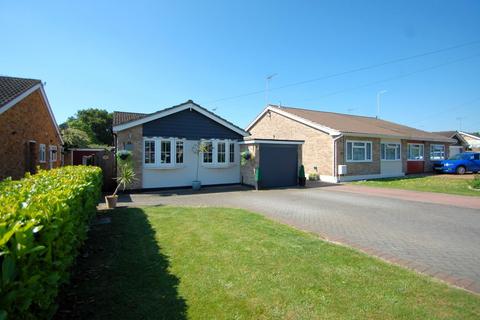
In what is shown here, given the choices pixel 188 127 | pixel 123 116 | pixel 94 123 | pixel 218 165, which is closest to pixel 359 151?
pixel 218 165

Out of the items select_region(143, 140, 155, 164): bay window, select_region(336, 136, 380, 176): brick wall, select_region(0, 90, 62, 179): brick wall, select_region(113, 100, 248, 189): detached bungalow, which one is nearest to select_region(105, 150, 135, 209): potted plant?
select_region(113, 100, 248, 189): detached bungalow

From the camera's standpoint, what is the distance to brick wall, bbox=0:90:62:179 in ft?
40.6

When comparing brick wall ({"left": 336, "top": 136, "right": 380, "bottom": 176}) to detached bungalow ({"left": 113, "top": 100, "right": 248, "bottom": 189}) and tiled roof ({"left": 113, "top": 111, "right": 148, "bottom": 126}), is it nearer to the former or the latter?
detached bungalow ({"left": 113, "top": 100, "right": 248, "bottom": 189})

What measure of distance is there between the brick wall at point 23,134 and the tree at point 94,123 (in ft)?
120

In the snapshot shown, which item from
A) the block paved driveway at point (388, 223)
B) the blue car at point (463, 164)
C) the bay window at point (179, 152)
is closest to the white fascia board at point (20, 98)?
the block paved driveway at point (388, 223)

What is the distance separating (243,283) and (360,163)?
18.5 meters

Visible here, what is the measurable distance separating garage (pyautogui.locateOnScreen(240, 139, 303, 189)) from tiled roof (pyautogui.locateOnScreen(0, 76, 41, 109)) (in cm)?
1134

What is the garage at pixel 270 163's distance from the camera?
15492 mm

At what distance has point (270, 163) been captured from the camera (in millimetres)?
15953

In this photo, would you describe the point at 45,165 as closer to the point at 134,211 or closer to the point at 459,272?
the point at 134,211

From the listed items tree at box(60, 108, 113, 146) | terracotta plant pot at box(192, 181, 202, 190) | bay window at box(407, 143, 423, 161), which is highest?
tree at box(60, 108, 113, 146)

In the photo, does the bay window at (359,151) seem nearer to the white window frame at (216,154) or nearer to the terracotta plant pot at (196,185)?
the white window frame at (216,154)

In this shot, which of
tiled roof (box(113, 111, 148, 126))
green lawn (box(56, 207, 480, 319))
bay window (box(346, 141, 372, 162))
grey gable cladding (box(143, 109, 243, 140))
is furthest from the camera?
bay window (box(346, 141, 372, 162))

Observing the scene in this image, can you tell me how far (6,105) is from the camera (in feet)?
39.1
